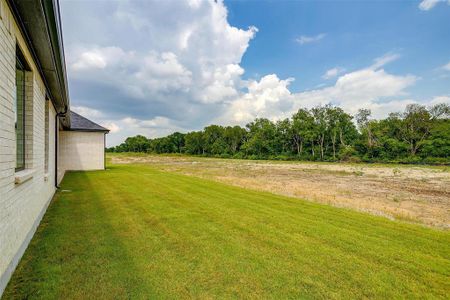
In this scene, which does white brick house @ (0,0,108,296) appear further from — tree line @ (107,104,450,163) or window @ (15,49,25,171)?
tree line @ (107,104,450,163)

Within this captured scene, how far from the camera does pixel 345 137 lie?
5312 cm

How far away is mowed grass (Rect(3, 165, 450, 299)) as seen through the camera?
8.39 feet

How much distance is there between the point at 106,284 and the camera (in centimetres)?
259

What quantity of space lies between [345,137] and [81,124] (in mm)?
53610

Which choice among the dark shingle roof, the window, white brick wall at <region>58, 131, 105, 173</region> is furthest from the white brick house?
white brick wall at <region>58, 131, 105, 173</region>

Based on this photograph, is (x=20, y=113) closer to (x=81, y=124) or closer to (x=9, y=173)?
(x=9, y=173)

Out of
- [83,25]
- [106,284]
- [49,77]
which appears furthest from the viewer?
[83,25]

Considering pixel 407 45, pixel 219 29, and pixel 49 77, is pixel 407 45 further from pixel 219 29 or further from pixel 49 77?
pixel 49 77

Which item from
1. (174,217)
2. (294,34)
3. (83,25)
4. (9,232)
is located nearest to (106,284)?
(9,232)

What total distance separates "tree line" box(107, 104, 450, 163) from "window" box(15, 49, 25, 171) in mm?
52261

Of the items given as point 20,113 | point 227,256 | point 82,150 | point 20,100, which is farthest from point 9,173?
point 82,150

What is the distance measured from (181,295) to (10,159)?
8.38ft

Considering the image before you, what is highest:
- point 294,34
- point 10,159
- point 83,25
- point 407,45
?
point 294,34

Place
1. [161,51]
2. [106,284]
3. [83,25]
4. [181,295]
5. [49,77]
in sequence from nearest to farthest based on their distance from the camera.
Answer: [181,295] → [106,284] → [49,77] → [83,25] → [161,51]
